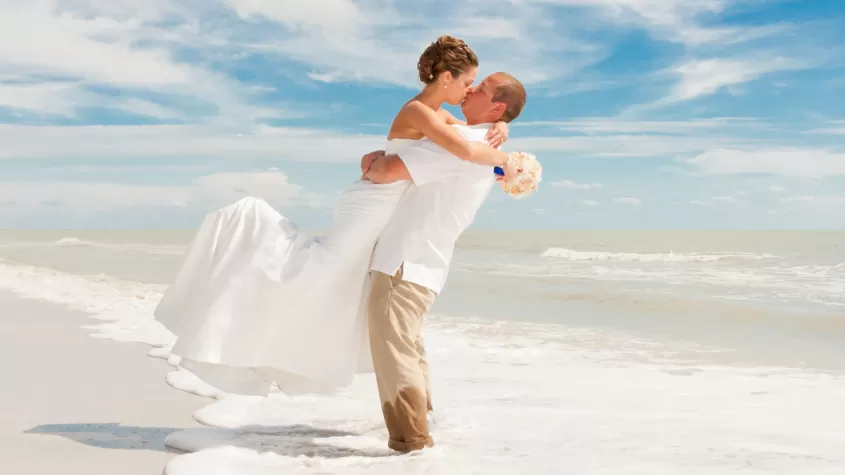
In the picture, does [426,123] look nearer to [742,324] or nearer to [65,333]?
[65,333]

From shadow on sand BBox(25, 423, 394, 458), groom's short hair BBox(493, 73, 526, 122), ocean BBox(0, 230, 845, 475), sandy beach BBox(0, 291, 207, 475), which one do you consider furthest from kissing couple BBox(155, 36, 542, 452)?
sandy beach BBox(0, 291, 207, 475)

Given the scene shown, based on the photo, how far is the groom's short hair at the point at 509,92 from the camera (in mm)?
3719

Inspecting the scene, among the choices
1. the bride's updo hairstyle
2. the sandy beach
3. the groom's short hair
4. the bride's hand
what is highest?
the bride's updo hairstyle

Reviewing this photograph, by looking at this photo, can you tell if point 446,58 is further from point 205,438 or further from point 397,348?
point 205,438

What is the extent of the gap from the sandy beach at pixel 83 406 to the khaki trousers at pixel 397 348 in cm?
112

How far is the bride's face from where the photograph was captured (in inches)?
145

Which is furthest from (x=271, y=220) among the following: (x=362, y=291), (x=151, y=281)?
(x=151, y=281)

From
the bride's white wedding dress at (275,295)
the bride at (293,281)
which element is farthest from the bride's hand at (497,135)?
the bride's white wedding dress at (275,295)

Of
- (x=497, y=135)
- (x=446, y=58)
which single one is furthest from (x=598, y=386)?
(x=446, y=58)

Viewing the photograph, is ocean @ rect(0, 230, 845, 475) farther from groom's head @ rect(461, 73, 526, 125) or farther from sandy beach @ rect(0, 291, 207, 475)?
groom's head @ rect(461, 73, 526, 125)

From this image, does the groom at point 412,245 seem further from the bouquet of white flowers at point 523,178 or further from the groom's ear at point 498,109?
the bouquet of white flowers at point 523,178

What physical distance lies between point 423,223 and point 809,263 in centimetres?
2501

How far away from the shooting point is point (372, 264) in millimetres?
3840

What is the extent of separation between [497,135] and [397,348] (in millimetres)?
1127
